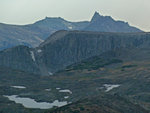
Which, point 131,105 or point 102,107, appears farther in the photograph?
point 131,105

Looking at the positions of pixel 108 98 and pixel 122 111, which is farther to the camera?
pixel 108 98

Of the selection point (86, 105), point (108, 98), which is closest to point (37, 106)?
point (108, 98)

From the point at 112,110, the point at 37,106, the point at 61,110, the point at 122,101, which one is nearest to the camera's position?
the point at 61,110

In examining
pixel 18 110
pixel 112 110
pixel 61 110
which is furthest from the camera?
pixel 18 110

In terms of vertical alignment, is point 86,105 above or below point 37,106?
above

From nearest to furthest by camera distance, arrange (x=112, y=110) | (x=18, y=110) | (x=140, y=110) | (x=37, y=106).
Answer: (x=112, y=110), (x=140, y=110), (x=18, y=110), (x=37, y=106)

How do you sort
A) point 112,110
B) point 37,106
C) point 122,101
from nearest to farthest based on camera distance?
point 112,110 < point 122,101 < point 37,106

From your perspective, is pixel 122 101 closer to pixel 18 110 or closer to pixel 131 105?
pixel 131 105

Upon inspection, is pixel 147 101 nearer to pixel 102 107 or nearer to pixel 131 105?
pixel 131 105

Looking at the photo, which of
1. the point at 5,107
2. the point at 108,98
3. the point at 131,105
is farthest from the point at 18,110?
the point at 131,105
